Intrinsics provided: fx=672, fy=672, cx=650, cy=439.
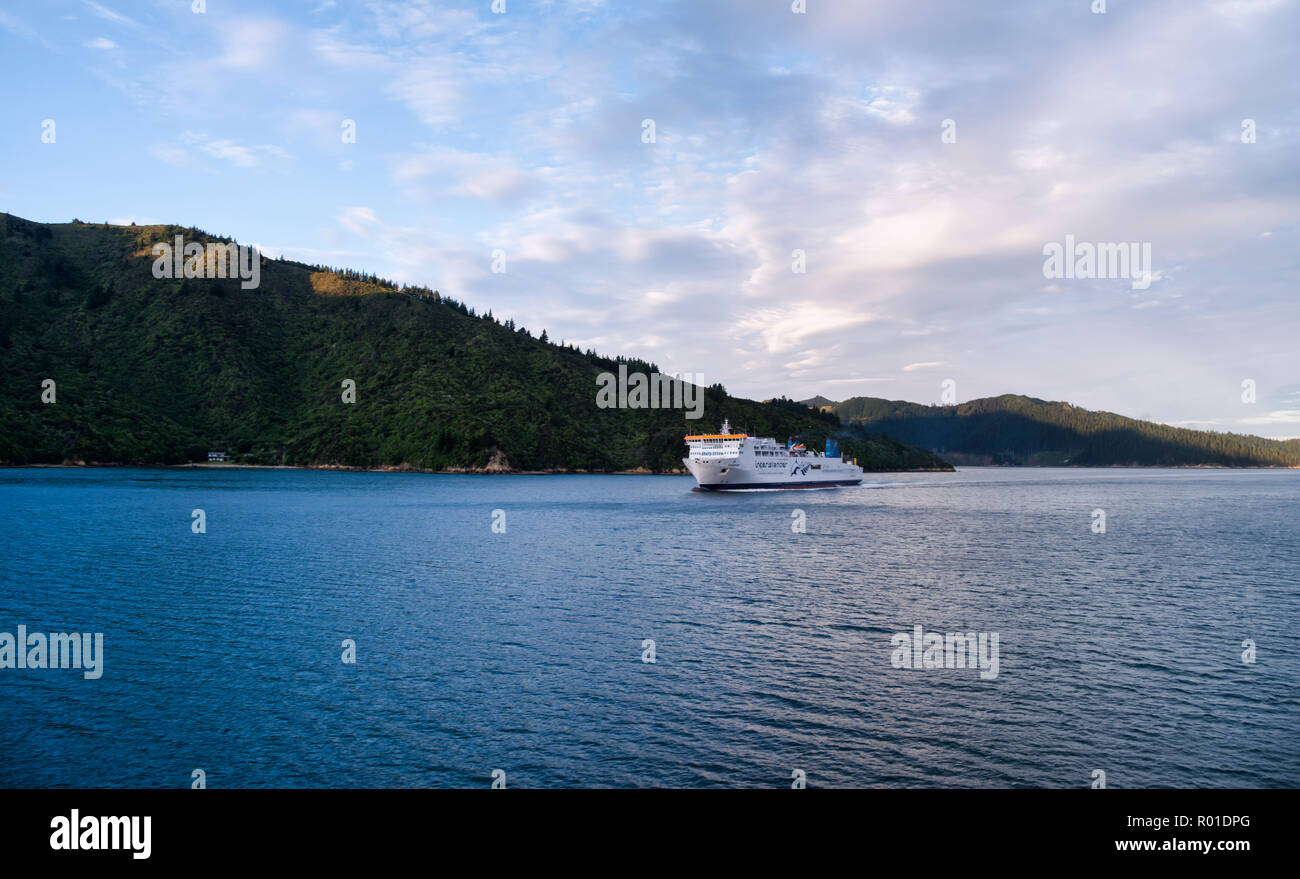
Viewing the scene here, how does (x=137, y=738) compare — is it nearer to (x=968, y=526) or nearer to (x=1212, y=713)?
(x=1212, y=713)

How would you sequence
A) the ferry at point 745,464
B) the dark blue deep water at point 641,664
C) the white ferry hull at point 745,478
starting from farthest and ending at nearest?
the white ferry hull at point 745,478 → the ferry at point 745,464 → the dark blue deep water at point 641,664

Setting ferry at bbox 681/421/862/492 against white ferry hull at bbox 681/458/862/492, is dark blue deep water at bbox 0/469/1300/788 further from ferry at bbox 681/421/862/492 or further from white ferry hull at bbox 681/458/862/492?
white ferry hull at bbox 681/458/862/492

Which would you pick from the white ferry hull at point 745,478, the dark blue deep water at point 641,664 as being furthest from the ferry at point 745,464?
the dark blue deep water at point 641,664

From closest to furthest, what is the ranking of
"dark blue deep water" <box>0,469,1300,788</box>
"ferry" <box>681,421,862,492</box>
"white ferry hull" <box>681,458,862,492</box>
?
"dark blue deep water" <box>0,469,1300,788</box>, "ferry" <box>681,421,862,492</box>, "white ferry hull" <box>681,458,862,492</box>

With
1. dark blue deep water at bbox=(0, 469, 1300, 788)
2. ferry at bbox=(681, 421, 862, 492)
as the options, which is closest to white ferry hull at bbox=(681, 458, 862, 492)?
ferry at bbox=(681, 421, 862, 492)

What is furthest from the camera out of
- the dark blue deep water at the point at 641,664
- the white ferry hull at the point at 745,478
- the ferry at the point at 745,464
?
the white ferry hull at the point at 745,478

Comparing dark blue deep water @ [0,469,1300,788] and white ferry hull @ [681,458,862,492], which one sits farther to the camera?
white ferry hull @ [681,458,862,492]

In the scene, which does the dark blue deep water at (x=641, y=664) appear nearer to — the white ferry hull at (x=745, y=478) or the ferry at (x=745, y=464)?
the ferry at (x=745, y=464)
